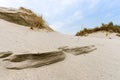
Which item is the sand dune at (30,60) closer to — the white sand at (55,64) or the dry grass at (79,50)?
the white sand at (55,64)

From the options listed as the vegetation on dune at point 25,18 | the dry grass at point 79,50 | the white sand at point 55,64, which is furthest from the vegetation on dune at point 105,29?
the dry grass at point 79,50

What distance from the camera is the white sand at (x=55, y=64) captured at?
2981 millimetres

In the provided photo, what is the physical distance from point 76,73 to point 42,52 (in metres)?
0.54

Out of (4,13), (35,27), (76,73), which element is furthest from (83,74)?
(4,13)

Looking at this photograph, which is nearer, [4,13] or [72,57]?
[72,57]

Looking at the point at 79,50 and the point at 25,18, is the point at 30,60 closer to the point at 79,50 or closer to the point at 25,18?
the point at 79,50

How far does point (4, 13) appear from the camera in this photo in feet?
16.5

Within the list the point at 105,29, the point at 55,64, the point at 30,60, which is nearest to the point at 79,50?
the point at 55,64

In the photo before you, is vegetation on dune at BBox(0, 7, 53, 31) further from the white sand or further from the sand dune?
the sand dune

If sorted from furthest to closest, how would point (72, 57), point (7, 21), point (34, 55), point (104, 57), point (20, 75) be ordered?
1. point (7, 21)
2. point (104, 57)
3. point (72, 57)
4. point (34, 55)
5. point (20, 75)

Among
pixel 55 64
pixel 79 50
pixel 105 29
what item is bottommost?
pixel 55 64

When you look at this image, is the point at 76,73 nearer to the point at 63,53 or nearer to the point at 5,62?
the point at 63,53

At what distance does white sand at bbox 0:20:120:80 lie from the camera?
2981 mm

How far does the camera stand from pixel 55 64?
3.39m
